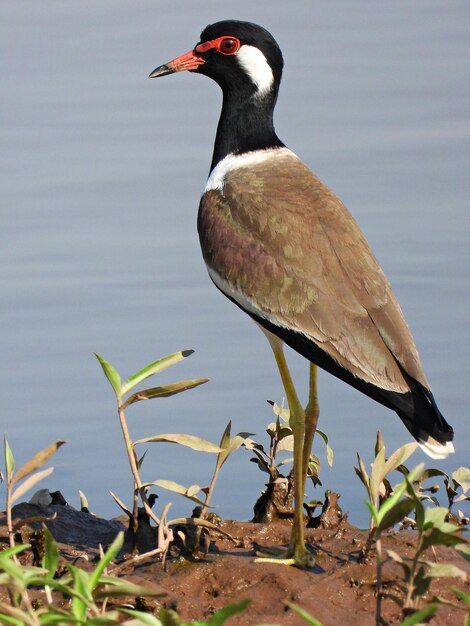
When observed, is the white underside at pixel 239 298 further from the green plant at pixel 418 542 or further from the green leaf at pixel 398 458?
the green plant at pixel 418 542

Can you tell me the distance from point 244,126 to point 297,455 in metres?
1.97

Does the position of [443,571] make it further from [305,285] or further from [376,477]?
[305,285]

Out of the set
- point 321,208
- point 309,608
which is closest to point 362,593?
point 309,608

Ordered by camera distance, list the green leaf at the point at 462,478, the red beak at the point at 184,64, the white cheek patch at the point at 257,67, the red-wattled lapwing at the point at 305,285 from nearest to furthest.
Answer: the red-wattled lapwing at the point at 305,285 → the green leaf at the point at 462,478 → the white cheek patch at the point at 257,67 → the red beak at the point at 184,64

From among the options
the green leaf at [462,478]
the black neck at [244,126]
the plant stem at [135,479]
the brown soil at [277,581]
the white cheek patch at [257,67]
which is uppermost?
the white cheek patch at [257,67]

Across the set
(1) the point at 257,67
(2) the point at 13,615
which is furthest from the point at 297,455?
(1) the point at 257,67

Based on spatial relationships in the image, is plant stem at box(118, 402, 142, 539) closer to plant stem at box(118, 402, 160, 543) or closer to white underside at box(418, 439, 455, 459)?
plant stem at box(118, 402, 160, 543)

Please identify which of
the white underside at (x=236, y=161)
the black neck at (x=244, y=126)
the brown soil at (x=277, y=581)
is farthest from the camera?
the black neck at (x=244, y=126)

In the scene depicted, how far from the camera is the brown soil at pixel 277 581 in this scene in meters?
4.38

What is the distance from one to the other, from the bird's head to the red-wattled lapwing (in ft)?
1.28

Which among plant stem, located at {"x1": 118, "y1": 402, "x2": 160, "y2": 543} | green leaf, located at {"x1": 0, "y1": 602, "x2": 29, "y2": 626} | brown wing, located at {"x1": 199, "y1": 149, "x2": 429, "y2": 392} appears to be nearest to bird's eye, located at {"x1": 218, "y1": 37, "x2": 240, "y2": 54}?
brown wing, located at {"x1": 199, "y1": 149, "x2": 429, "y2": 392}

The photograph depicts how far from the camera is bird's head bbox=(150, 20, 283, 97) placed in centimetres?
658

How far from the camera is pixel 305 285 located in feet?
17.5

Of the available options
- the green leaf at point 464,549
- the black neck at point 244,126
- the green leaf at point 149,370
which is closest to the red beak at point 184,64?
the black neck at point 244,126
